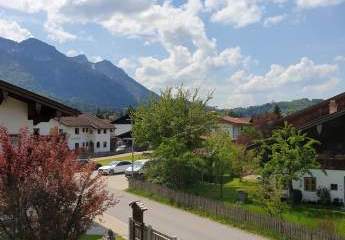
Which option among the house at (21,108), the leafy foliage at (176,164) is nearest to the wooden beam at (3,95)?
the house at (21,108)

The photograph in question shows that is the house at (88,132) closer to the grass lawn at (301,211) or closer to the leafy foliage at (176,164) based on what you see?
the grass lawn at (301,211)

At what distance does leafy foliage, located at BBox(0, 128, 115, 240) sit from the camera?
13.0m

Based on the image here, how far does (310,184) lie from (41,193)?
28.3 meters

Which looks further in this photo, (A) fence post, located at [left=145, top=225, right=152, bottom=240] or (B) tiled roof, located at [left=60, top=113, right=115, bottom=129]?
(B) tiled roof, located at [left=60, top=113, right=115, bottom=129]

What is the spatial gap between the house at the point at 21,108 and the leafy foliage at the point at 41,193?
13.8 ft

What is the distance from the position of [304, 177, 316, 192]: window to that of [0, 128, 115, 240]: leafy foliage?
26712mm

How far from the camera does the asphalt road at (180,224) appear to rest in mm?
27125

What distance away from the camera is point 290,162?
3409 cm

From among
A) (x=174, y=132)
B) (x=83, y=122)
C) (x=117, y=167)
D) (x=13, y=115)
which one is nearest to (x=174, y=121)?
(x=174, y=132)

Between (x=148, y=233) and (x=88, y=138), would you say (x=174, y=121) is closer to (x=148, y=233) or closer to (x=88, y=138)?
(x=148, y=233)

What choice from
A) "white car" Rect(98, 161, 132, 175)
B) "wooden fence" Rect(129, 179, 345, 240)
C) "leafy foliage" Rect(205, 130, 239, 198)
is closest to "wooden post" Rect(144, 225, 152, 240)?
"wooden fence" Rect(129, 179, 345, 240)

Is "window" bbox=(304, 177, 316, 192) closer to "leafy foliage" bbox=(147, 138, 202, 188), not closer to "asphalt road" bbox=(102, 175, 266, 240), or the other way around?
"leafy foliage" bbox=(147, 138, 202, 188)

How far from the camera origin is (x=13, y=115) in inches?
714

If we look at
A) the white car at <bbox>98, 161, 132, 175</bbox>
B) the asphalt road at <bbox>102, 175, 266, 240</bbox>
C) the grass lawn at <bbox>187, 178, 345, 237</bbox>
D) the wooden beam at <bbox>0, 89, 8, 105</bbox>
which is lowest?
the asphalt road at <bbox>102, 175, 266, 240</bbox>
